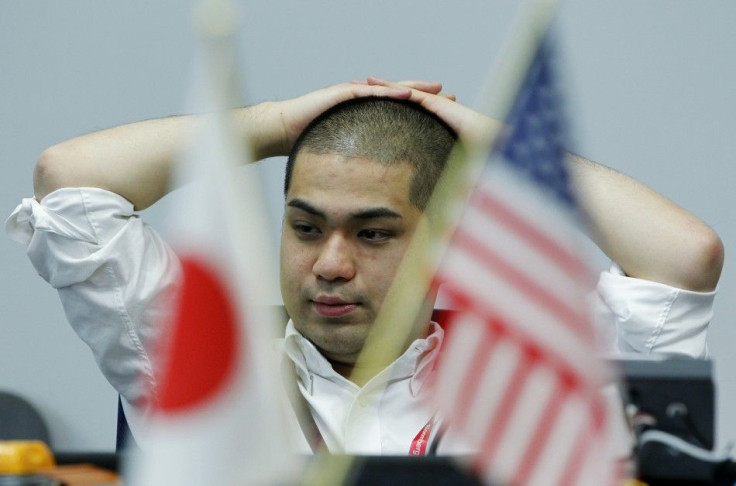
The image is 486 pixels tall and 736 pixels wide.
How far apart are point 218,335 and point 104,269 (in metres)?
0.94

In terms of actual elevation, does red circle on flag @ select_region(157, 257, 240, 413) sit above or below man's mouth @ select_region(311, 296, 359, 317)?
above

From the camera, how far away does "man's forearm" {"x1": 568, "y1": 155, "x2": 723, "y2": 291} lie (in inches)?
72.5

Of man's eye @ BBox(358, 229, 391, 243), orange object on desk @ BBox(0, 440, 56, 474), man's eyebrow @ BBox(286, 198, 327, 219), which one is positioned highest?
man's eyebrow @ BBox(286, 198, 327, 219)

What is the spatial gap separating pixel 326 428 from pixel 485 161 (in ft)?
2.85

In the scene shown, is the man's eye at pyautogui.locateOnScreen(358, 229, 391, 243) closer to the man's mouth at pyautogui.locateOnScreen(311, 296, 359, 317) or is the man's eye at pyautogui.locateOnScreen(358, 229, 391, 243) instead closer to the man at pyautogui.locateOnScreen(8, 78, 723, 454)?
the man at pyautogui.locateOnScreen(8, 78, 723, 454)

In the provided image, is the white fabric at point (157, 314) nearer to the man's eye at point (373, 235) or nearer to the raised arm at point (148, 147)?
the raised arm at point (148, 147)

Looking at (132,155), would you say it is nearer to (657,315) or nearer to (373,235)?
(373,235)

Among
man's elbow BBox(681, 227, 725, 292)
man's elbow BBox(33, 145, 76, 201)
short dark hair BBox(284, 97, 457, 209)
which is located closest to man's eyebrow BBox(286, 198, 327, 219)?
short dark hair BBox(284, 97, 457, 209)

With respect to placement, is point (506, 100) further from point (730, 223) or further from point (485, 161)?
point (730, 223)

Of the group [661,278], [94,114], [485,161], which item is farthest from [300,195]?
[94,114]

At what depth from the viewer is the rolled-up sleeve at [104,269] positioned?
6.09 ft

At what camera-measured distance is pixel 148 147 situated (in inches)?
77.3

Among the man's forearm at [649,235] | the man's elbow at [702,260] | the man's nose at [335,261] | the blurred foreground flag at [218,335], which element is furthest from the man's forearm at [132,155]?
the blurred foreground flag at [218,335]

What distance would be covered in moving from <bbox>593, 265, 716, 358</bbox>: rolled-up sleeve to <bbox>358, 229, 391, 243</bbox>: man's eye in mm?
383
